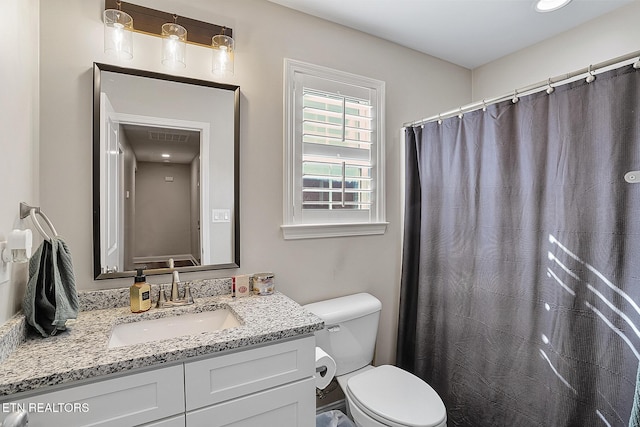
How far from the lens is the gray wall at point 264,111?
4.23 feet

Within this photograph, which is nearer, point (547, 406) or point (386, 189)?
point (547, 406)

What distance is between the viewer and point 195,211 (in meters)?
1.53

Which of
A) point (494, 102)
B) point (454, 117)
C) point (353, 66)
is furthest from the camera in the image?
point (353, 66)

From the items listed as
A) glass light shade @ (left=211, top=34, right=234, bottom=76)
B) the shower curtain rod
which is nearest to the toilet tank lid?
the shower curtain rod

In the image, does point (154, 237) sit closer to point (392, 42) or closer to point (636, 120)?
point (392, 42)

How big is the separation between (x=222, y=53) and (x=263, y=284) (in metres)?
1.13

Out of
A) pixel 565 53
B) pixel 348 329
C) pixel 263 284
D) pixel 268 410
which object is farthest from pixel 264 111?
pixel 565 53

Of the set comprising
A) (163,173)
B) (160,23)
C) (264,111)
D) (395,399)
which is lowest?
(395,399)

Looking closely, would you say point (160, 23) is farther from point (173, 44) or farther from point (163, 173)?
point (163, 173)

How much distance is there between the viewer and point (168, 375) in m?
0.97

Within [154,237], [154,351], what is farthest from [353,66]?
[154,351]

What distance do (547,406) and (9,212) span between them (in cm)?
222

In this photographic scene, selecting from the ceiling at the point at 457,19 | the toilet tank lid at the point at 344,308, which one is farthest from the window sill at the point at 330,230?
the ceiling at the point at 457,19

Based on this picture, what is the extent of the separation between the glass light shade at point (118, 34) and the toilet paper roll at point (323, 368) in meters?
1.48
